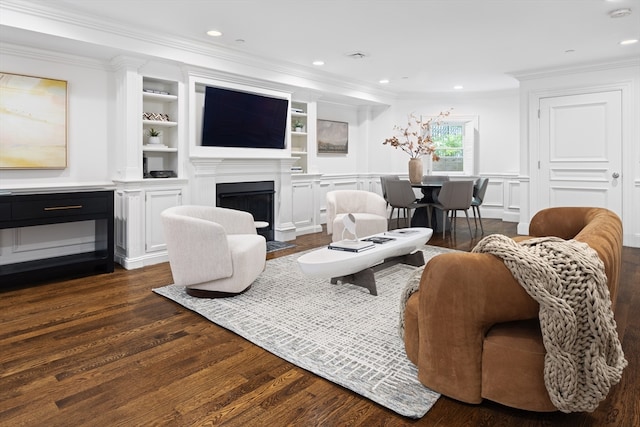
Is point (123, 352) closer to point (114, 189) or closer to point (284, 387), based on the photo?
point (284, 387)

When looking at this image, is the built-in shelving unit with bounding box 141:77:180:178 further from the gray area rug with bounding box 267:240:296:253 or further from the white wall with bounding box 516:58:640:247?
the white wall with bounding box 516:58:640:247

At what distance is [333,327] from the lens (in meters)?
2.80

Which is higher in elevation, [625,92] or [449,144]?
[625,92]

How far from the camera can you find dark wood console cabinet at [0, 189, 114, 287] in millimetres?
3684

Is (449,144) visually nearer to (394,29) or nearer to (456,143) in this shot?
(456,143)

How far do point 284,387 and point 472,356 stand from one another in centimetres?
90

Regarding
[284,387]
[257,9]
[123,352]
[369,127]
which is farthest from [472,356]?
[369,127]

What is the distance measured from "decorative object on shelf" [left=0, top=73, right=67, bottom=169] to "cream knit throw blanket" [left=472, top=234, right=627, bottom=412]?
14.4 feet

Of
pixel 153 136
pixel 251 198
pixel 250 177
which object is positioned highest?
pixel 153 136

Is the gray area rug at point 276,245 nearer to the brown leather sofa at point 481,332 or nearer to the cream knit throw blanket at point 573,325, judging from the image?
the brown leather sofa at point 481,332

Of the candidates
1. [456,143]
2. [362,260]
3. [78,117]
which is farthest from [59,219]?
[456,143]

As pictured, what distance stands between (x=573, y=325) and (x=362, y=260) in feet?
6.09

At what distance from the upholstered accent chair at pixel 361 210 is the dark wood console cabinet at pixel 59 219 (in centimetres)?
246

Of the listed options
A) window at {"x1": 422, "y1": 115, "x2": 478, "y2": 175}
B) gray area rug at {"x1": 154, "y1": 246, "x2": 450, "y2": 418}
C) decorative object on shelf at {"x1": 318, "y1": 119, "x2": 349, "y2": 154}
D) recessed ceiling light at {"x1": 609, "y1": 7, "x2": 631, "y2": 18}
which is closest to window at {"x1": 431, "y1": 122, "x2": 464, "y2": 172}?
window at {"x1": 422, "y1": 115, "x2": 478, "y2": 175}
